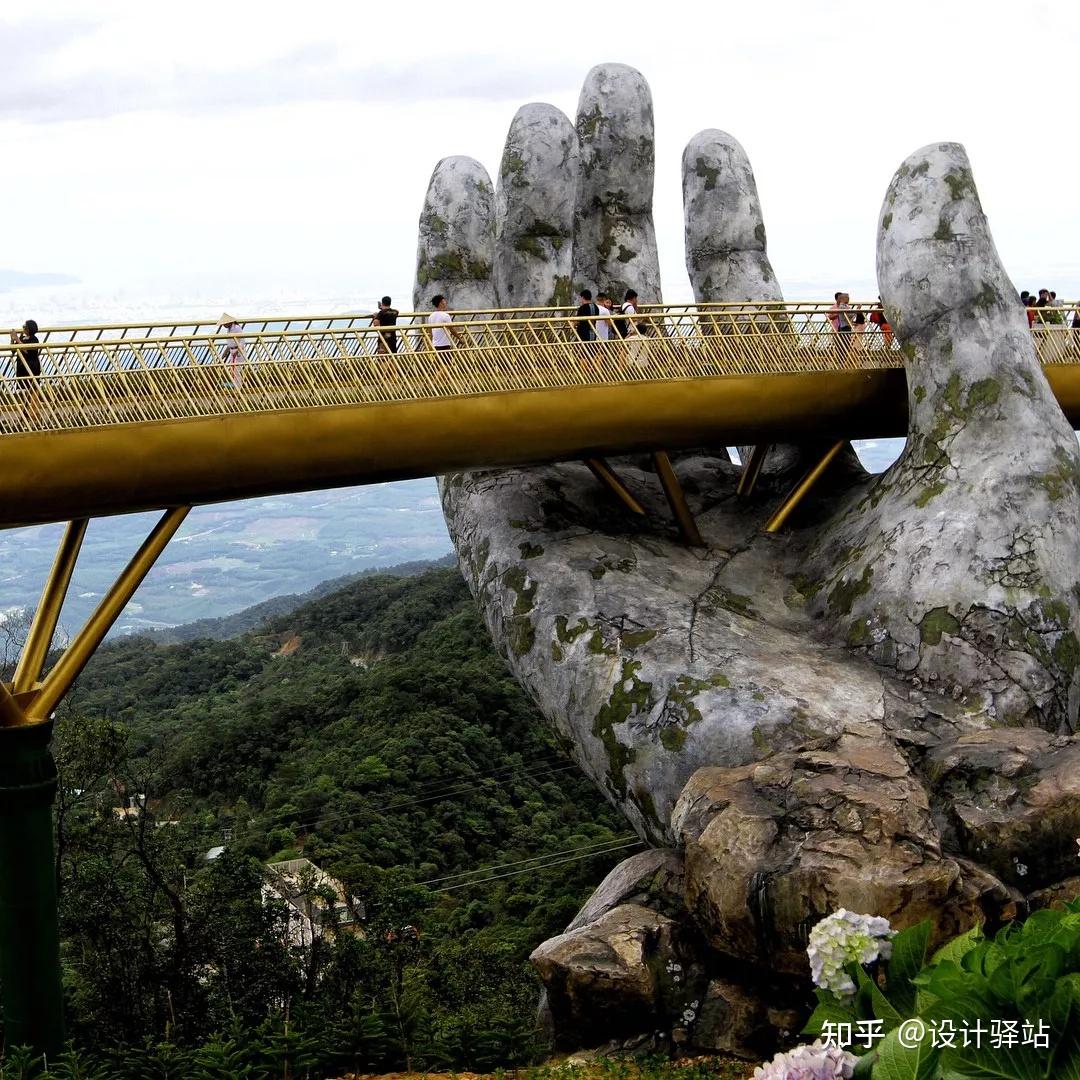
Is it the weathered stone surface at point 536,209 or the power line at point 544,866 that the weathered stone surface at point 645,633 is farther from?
the power line at point 544,866

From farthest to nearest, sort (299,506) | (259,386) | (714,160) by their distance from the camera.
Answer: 1. (299,506)
2. (714,160)
3. (259,386)

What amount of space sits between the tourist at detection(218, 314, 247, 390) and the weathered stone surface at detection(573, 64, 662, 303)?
8.45 meters

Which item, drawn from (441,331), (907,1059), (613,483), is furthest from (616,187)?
(907,1059)

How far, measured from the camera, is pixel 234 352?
1420cm

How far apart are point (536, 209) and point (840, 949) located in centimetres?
1492

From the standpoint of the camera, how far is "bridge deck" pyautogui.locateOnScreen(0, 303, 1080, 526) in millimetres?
13203

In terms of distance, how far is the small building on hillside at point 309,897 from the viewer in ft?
51.1

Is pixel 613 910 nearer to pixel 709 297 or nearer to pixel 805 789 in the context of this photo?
pixel 805 789

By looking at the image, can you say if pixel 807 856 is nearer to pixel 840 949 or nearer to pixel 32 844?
pixel 840 949

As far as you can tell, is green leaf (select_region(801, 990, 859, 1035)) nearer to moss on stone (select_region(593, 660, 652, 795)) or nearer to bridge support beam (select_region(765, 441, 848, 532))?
moss on stone (select_region(593, 660, 652, 795))

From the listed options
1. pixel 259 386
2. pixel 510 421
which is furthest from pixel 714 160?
pixel 259 386

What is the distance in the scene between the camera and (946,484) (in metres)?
16.4

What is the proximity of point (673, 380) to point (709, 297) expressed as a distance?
582 cm

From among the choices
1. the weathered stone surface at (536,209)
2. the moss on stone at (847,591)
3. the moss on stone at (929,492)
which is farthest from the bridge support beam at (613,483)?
the moss on stone at (929,492)
